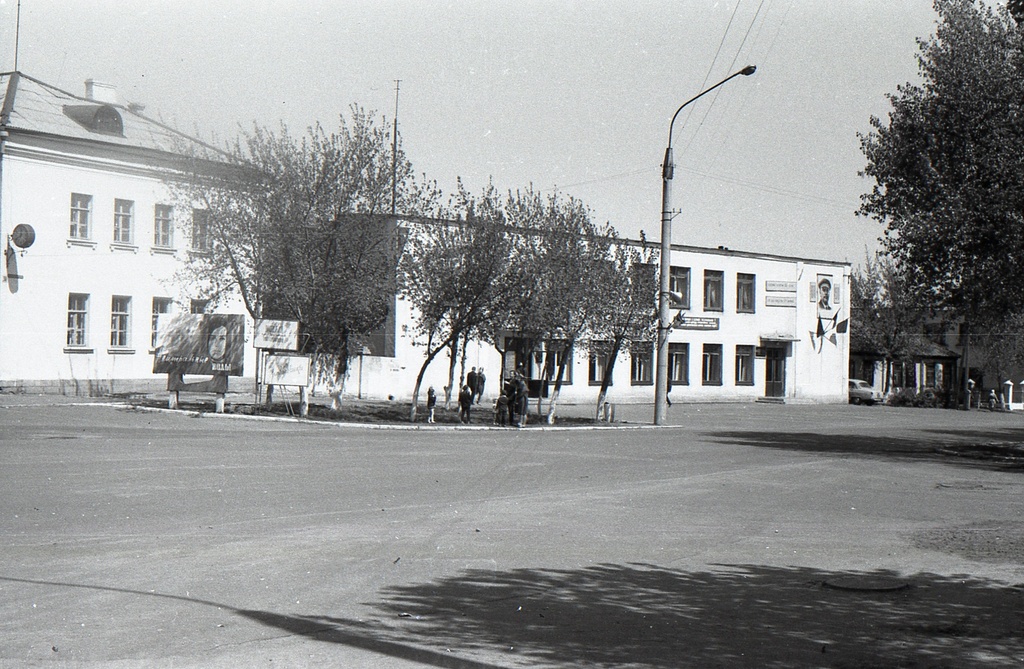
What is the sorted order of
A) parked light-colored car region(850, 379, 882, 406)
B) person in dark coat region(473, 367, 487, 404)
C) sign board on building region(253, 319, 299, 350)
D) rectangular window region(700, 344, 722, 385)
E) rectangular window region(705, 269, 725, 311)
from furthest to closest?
parked light-colored car region(850, 379, 882, 406) → rectangular window region(700, 344, 722, 385) → rectangular window region(705, 269, 725, 311) → person in dark coat region(473, 367, 487, 404) → sign board on building region(253, 319, 299, 350)

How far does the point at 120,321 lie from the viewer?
136 ft

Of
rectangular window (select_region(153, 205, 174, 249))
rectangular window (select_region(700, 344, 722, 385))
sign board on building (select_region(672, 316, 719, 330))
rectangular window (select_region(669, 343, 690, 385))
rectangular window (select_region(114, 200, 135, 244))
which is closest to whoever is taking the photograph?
rectangular window (select_region(114, 200, 135, 244))

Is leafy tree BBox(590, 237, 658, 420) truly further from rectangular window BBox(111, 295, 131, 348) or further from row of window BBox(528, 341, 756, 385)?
rectangular window BBox(111, 295, 131, 348)

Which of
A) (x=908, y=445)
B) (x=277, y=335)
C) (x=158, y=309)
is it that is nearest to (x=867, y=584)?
(x=908, y=445)

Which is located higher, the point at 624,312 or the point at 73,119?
the point at 73,119

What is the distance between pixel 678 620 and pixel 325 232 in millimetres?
25853

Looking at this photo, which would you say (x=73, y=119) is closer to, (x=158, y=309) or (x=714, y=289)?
(x=158, y=309)

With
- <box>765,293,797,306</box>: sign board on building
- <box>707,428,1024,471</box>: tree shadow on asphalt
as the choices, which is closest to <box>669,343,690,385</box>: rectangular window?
<box>765,293,797,306</box>: sign board on building

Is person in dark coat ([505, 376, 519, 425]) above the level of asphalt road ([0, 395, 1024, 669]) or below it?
above

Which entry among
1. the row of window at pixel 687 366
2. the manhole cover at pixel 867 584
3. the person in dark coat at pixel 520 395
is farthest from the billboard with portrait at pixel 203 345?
the row of window at pixel 687 366

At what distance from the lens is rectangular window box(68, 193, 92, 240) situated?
3953 cm

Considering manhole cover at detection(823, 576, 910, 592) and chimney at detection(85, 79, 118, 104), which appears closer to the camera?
manhole cover at detection(823, 576, 910, 592)

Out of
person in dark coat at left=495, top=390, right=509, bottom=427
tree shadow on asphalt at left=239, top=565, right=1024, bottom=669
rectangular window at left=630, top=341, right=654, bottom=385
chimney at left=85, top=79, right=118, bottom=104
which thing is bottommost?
tree shadow on asphalt at left=239, top=565, right=1024, bottom=669

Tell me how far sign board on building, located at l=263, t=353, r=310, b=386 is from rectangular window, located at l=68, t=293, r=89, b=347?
1177 centimetres
